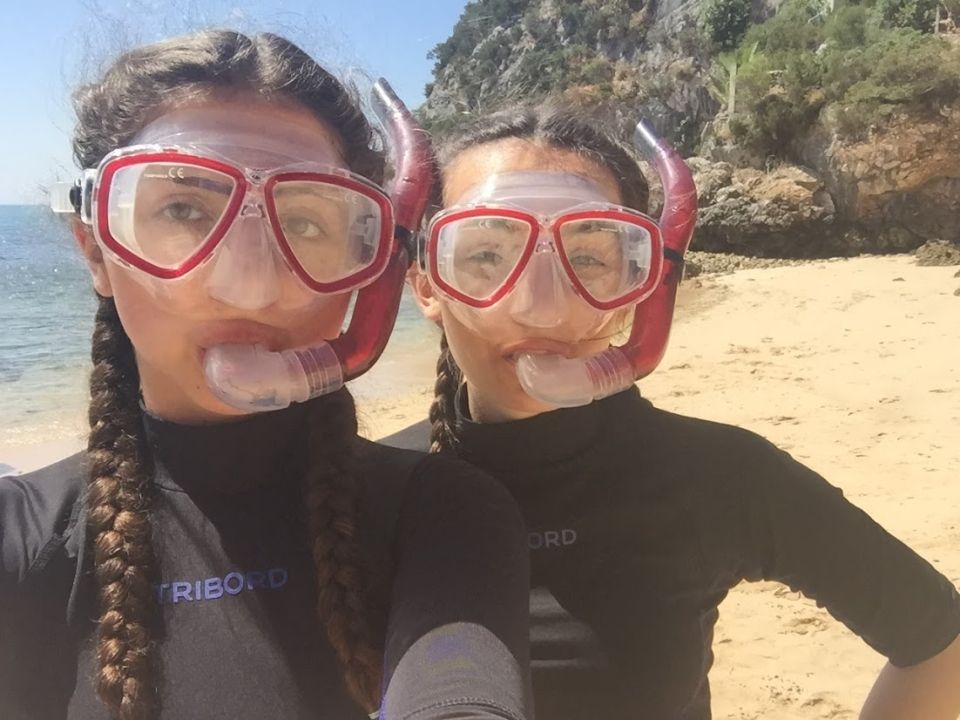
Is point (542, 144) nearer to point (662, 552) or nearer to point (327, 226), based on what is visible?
point (327, 226)

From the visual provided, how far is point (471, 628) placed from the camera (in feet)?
3.09

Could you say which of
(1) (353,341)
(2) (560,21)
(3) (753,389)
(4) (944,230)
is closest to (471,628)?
(1) (353,341)

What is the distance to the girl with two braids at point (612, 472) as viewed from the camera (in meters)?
1.34

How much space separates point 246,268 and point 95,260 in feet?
1.03

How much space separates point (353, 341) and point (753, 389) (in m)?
6.19

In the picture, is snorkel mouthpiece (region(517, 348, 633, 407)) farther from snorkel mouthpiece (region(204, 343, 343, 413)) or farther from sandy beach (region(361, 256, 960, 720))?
sandy beach (region(361, 256, 960, 720))

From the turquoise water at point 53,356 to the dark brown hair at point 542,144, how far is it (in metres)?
0.35

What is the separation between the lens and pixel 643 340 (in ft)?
4.82

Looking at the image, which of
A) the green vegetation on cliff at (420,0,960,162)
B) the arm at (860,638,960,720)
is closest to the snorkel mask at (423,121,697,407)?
the arm at (860,638,960,720)

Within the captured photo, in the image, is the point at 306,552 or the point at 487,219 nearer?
the point at 306,552

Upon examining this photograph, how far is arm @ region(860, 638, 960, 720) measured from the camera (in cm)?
154

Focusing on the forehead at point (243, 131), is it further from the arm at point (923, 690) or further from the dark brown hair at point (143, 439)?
the arm at point (923, 690)

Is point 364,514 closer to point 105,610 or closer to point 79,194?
point 105,610

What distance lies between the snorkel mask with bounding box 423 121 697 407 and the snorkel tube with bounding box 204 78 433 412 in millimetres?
111
